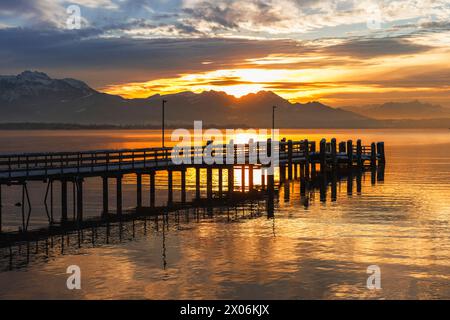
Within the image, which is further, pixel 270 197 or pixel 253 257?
pixel 270 197

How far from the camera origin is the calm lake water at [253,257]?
2148 cm

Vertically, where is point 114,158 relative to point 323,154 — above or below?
above

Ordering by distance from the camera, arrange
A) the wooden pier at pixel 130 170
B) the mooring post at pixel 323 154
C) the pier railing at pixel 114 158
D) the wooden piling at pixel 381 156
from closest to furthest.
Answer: the pier railing at pixel 114 158 < the wooden pier at pixel 130 170 < the mooring post at pixel 323 154 < the wooden piling at pixel 381 156

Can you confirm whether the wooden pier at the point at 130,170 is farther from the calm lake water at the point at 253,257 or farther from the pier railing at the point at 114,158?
the calm lake water at the point at 253,257

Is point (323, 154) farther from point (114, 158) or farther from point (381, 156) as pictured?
point (114, 158)

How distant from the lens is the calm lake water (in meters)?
21.5

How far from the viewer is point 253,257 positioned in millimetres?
26297

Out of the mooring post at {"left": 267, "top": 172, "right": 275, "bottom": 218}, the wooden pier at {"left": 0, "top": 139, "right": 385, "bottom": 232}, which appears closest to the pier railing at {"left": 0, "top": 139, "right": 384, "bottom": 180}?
the wooden pier at {"left": 0, "top": 139, "right": 385, "bottom": 232}

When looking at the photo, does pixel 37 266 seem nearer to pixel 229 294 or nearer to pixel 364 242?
pixel 229 294

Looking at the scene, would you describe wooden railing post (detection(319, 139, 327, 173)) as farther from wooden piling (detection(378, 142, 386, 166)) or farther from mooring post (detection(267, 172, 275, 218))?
wooden piling (detection(378, 142, 386, 166))

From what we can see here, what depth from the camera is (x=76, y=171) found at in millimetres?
37688

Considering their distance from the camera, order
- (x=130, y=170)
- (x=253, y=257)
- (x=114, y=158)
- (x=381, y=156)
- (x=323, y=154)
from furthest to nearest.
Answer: (x=381, y=156), (x=323, y=154), (x=114, y=158), (x=130, y=170), (x=253, y=257)

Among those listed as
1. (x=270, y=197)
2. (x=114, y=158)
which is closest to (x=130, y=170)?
(x=114, y=158)

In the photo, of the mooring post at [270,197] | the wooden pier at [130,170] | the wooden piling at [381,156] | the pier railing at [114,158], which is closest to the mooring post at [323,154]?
the wooden pier at [130,170]
